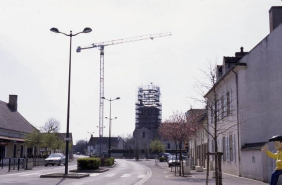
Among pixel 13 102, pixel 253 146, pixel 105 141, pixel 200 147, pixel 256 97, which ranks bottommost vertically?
pixel 200 147

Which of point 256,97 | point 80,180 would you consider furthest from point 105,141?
point 80,180

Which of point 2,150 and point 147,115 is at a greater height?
point 147,115

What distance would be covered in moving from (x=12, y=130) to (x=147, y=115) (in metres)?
69.5

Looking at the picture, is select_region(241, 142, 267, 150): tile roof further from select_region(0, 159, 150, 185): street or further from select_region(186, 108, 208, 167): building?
select_region(186, 108, 208, 167): building

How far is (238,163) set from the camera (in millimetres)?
27266

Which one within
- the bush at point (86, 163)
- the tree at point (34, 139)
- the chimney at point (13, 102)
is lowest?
the bush at point (86, 163)

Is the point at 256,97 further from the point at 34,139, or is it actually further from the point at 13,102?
the point at 13,102

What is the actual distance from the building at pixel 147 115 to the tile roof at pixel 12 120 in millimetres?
56329

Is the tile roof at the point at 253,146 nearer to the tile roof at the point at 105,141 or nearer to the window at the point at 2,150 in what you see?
the window at the point at 2,150

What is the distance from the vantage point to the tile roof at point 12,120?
174 ft

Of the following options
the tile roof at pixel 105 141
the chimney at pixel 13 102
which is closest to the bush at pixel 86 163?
the chimney at pixel 13 102

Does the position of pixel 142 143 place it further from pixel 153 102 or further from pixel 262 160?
pixel 262 160

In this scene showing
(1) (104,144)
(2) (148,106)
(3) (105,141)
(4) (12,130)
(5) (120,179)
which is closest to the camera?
(5) (120,179)

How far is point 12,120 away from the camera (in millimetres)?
57750
